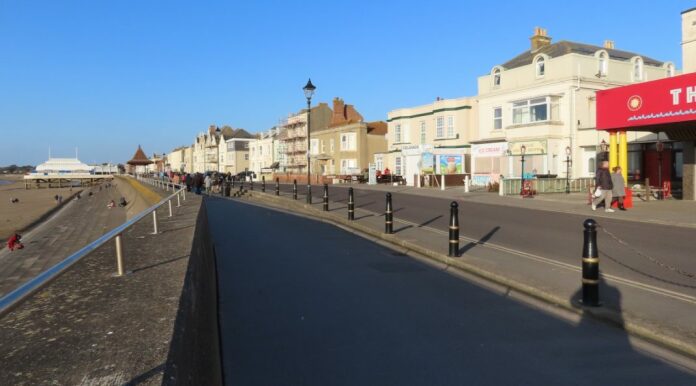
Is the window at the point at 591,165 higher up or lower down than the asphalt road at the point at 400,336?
higher up

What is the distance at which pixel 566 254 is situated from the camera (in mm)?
9844

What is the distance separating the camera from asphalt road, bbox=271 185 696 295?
8219 millimetres

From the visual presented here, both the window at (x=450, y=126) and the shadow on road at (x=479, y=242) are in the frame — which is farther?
the window at (x=450, y=126)

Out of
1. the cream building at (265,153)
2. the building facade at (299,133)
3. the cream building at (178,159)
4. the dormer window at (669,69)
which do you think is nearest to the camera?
the dormer window at (669,69)

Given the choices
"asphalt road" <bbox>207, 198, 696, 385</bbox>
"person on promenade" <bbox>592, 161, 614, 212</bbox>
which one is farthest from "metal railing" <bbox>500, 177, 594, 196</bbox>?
"asphalt road" <bbox>207, 198, 696, 385</bbox>

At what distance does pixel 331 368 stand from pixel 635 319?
3.46m

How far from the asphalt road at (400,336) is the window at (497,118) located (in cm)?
3052

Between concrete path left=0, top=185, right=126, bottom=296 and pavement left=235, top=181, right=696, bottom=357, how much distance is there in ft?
34.7

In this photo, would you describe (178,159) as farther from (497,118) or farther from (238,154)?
(497,118)

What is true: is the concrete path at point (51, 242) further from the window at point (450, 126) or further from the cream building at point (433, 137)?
the window at point (450, 126)

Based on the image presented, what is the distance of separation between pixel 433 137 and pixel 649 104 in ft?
84.5

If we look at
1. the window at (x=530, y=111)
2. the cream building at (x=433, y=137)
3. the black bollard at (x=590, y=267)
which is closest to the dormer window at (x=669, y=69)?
the window at (x=530, y=111)

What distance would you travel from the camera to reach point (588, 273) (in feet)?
19.8

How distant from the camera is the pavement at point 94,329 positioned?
212cm
